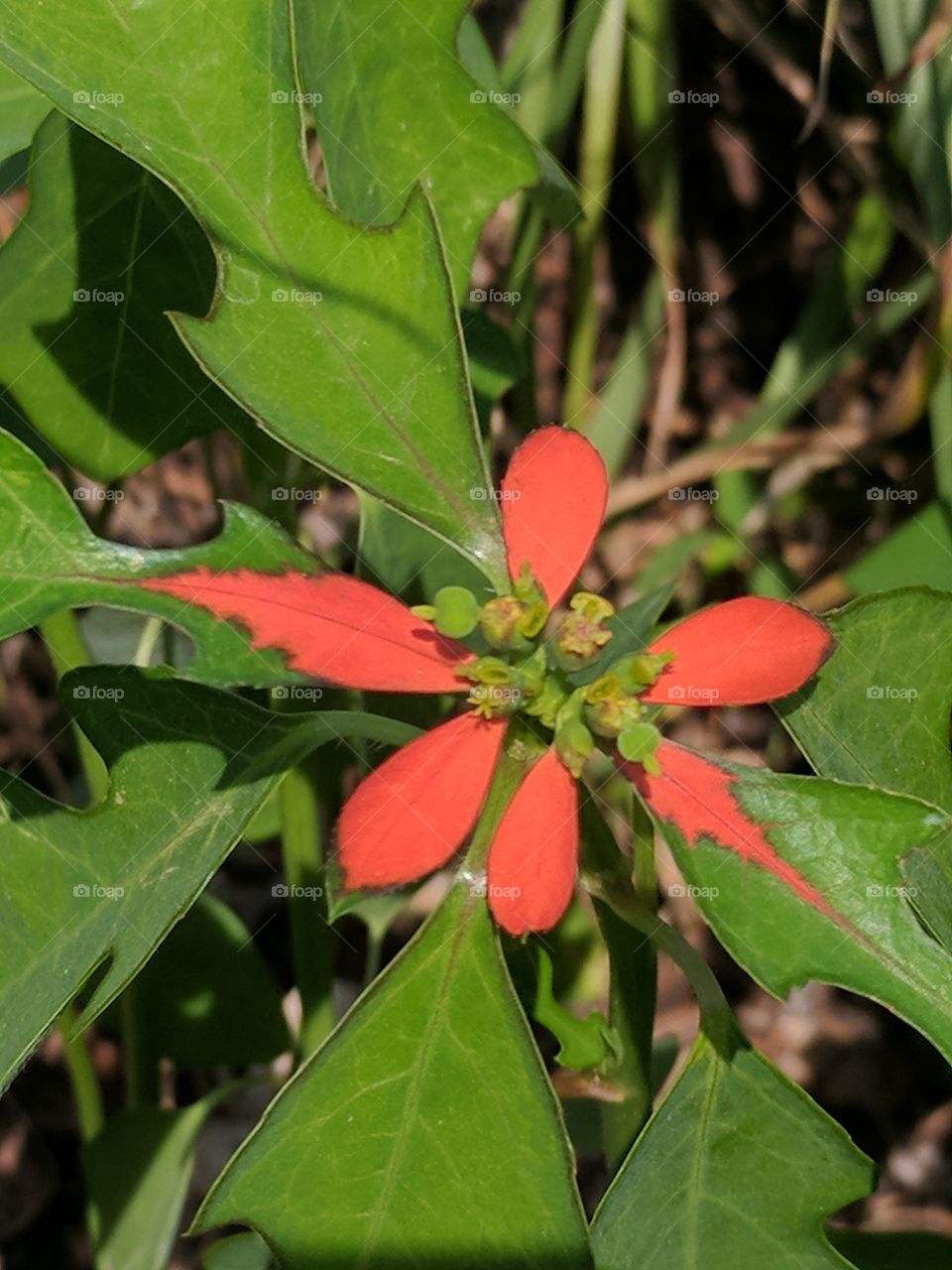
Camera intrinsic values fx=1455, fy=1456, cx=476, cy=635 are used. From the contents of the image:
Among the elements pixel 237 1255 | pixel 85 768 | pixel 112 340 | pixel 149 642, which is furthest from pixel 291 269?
pixel 237 1255

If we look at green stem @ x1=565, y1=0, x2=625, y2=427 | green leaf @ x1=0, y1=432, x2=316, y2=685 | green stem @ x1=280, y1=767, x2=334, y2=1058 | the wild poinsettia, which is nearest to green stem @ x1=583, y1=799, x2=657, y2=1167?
the wild poinsettia

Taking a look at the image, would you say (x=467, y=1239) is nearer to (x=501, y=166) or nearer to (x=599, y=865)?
(x=599, y=865)

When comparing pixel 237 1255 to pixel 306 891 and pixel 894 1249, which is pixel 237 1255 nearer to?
pixel 306 891

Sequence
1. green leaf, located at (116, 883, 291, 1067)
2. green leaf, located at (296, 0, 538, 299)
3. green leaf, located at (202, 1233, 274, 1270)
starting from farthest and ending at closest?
green leaf, located at (116, 883, 291, 1067) < green leaf, located at (202, 1233, 274, 1270) < green leaf, located at (296, 0, 538, 299)

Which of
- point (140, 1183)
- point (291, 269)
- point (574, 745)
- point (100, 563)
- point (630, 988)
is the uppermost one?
point (291, 269)

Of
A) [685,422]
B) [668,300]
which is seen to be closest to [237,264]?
[668,300]

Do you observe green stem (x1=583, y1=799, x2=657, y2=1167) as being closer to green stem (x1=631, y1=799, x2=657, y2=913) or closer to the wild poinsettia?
green stem (x1=631, y1=799, x2=657, y2=913)

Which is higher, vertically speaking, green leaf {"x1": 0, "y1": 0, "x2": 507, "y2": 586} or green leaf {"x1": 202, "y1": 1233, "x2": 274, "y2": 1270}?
green leaf {"x1": 0, "y1": 0, "x2": 507, "y2": 586}
